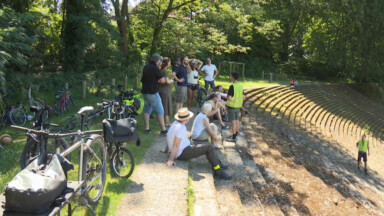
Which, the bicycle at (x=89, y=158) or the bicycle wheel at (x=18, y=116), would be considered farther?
the bicycle wheel at (x=18, y=116)

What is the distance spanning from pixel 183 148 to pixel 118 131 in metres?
2.07

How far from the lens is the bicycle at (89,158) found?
13.6 ft

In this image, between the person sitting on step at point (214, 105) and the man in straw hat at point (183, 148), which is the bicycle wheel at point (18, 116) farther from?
the man in straw hat at point (183, 148)

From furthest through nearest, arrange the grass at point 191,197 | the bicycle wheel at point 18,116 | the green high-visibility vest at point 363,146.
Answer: the green high-visibility vest at point 363,146 < the bicycle wheel at point 18,116 < the grass at point 191,197

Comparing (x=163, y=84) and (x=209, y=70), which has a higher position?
(x=209, y=70)

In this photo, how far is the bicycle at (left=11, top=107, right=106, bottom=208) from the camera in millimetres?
4152

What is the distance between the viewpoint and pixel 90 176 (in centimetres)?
463

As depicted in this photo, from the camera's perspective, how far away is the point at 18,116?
1077 centimetres

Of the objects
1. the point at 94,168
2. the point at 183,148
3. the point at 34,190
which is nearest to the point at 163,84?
the point at 183,148

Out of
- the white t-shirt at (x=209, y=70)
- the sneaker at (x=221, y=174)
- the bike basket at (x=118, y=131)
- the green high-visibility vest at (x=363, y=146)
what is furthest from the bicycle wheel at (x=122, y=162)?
the green high-visibility vest at (x=363, y=146)

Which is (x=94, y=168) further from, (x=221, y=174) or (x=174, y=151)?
(x=221, y=174)

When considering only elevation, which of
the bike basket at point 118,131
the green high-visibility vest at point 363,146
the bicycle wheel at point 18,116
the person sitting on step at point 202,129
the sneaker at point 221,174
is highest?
the bike basket at point 118,131

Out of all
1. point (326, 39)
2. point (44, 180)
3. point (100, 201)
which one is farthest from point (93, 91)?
point (326, 39)

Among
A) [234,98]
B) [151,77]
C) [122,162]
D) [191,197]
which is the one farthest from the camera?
[234,98]
